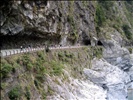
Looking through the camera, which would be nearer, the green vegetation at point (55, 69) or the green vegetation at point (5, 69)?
the green vegetation at point (5, 69)

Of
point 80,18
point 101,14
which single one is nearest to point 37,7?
point 80,18

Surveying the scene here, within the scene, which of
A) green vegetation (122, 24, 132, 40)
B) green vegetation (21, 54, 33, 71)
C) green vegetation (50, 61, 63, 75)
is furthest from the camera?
green vegetation (122, 24, 132, 40)

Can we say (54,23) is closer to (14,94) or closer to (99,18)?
(14,94)

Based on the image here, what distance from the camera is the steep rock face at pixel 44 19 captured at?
41812mm

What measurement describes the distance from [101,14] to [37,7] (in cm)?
6847

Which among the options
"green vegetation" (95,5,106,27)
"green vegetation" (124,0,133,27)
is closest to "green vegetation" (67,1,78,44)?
"green vegetation" (95,5,106,27)

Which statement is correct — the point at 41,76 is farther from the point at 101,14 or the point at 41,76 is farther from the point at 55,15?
the point at 101,14

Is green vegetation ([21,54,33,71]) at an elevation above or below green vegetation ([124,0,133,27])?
below

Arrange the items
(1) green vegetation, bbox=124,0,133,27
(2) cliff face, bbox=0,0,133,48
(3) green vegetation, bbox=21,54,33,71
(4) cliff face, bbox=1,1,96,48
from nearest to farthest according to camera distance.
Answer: (3) green vegetation, bbox=21,54,33,71, (4) cliff face, bbox=1,1,96,48, (2) cliff face, bbox=0,0,133,48, (1) green vegetation, bbox=124,0,133,27

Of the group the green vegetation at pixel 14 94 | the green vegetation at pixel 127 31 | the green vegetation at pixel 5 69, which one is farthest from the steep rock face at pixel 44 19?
the green vegetation at pixel 127 31

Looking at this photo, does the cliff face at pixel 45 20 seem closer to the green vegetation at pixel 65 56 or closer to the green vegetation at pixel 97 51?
the green vegetation at pixel 65 56

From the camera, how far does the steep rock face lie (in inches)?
1646

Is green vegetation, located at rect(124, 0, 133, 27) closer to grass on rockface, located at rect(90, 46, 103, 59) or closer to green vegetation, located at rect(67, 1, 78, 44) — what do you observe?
grass on rockface, located at rect(90, 46, 103, 59)

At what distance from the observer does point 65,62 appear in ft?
188
